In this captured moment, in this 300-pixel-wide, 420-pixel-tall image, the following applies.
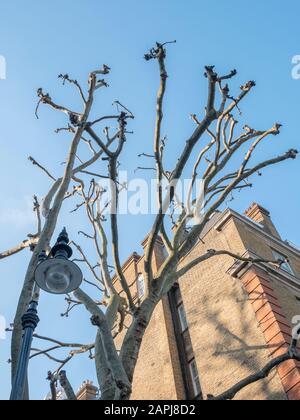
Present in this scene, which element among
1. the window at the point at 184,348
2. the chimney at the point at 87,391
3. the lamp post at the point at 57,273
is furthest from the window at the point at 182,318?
the lamp post at the point at 57,273

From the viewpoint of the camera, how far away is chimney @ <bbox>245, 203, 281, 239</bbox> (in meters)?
22.0

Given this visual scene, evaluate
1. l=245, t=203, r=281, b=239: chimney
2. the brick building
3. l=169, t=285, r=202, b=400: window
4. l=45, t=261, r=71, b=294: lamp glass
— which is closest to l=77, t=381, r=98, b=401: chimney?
the brick building

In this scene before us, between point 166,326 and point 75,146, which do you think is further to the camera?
point 166,326

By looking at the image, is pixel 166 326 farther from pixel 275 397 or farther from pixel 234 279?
pixel 275 397

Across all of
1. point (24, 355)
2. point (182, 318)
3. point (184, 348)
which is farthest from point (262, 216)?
point (24, 355)

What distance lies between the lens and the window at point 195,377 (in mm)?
15836

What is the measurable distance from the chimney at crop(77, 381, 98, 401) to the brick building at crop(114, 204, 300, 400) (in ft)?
19.1

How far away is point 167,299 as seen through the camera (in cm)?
1970

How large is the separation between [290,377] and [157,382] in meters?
6.23

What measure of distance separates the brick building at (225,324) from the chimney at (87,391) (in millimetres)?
5830

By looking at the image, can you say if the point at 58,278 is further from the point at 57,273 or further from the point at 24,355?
the point at 24,355

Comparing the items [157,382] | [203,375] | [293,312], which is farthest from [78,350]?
[293,312]

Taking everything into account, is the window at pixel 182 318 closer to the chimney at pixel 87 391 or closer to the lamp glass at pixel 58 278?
the chimney at pixel 87 391

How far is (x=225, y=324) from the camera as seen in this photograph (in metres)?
15.4
